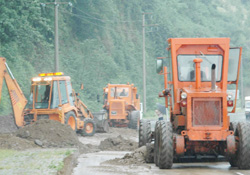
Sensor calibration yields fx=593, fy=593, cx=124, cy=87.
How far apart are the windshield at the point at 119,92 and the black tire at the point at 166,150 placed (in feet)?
82.2

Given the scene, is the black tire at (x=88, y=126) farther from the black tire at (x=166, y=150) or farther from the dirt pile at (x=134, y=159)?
the black tire at (x=166, y=150)

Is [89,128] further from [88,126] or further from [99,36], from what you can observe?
[99,36]

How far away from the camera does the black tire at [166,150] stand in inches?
596

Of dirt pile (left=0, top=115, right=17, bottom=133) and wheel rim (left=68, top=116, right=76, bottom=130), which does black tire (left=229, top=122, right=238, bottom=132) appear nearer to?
wheel rim (left=68, top=116, right=76, bottom=130)

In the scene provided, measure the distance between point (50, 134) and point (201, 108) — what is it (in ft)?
34.3

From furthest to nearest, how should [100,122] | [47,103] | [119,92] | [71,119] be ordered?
[119,92], [100,122], [71,119], [47,103]

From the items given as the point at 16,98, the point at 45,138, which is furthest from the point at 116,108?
the point at 45,138

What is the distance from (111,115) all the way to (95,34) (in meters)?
26.7

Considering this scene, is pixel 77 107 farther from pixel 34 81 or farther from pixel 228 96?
pixel 228 96

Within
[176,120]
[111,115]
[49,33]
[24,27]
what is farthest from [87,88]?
[176,120]

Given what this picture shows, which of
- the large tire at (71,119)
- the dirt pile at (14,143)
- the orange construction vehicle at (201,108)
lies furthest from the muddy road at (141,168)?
the large tire at (71,119)

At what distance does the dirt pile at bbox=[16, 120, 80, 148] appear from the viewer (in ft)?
78.0

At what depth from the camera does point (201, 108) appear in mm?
15344

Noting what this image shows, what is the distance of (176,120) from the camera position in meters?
16.5
